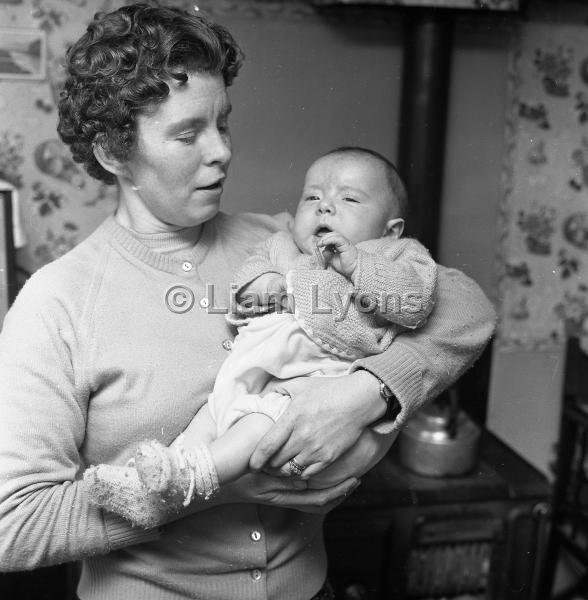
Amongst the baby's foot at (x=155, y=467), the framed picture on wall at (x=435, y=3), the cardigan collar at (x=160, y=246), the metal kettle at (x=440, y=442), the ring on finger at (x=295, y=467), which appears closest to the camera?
the baby's foot at (x=155, y=467)

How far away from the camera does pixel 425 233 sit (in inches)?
63.7

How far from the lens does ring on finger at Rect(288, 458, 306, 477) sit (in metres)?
0.84

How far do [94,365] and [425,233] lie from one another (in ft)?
3.11

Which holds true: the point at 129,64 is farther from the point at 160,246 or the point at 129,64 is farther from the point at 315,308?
the point at 315,308

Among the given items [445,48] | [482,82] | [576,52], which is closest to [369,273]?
[445,48]

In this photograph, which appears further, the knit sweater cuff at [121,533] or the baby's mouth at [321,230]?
the baby's mouth at [321,230]

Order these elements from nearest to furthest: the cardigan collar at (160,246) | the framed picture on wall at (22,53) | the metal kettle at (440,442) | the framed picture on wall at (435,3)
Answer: the cardigan collar at (160,246)
the framed picture on wall at (22,53)
the framed picture on wall at (435,3)
the metal kettle at (440,442)

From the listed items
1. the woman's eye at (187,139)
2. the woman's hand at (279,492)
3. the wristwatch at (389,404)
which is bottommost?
the woman's hand at (279,492)

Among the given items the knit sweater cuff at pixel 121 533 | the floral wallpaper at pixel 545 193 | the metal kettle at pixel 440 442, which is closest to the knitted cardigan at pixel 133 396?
the knit sweater cuff at pixel 121 533

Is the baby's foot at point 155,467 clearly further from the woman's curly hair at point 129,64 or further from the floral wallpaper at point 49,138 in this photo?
the floral wallpaper at point 49,138

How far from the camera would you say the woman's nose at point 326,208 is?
3.18 ft

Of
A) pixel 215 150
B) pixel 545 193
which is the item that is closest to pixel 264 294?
pixel 215 150

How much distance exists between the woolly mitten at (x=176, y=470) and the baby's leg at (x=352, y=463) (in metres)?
0.16

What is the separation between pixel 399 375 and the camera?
88cm
